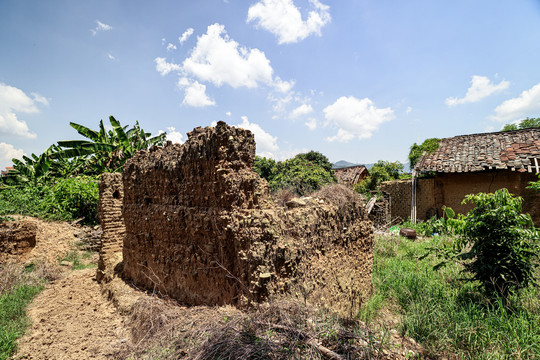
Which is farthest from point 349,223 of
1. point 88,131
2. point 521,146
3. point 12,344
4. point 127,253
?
point 88,131

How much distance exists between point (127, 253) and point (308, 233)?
4668 millimetres

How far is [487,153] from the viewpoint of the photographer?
11.6m

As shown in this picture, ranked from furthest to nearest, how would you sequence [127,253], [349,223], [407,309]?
1. [127,253]
2. [349,223]
3. [407,309]

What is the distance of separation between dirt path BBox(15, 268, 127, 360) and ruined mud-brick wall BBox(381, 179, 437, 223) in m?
11.4

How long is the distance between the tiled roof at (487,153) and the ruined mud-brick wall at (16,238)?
16.8 metres

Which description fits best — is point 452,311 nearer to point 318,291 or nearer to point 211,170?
point 318,291

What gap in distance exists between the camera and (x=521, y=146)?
11.0 metres

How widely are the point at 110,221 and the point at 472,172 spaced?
1393 centimetres

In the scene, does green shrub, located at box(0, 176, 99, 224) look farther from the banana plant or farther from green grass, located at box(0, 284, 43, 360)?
green grass, located at box(0, 284, 43, 360)

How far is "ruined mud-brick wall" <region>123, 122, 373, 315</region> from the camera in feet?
10.8

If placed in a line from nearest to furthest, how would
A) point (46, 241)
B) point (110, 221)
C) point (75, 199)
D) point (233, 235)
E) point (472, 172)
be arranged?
point (233, 235) → point (110, 221) → point (46, 241) → point (472, 172) → point (75, 199)

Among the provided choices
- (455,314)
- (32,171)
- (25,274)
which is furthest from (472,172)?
(32,171)

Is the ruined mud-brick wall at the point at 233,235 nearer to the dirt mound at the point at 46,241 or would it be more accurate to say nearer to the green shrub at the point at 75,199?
the dirt mound at the point at 46,241

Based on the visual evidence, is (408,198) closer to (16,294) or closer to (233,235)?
(233,235)
